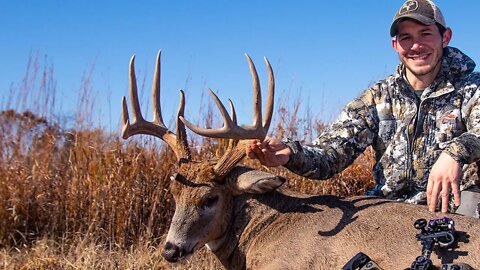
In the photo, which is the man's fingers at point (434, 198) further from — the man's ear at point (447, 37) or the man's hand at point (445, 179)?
the man's ear at point (447, 37)

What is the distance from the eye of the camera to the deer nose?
3.66 meters

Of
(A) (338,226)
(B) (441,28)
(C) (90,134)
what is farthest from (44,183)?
(B) (441,28)

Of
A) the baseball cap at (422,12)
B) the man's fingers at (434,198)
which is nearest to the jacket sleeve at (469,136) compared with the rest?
the man's fingers at (434,198)

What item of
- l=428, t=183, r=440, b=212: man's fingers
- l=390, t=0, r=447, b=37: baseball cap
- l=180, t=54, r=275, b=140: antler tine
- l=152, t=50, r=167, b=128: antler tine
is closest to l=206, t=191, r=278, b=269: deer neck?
l=180, t=54, r=275, b=140: antler tine

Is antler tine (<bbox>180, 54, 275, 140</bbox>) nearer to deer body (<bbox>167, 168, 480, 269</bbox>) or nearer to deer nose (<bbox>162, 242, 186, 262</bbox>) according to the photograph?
deer body (<bbox>167, 168, 480, 269</bbox>)

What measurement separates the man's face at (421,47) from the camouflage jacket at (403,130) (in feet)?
0.23

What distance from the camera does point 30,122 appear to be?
21.1ft

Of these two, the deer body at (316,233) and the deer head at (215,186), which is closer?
the deer body at (316,233)

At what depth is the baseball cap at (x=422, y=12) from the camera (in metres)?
3.92

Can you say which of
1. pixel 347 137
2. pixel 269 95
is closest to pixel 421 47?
pixel 347 137

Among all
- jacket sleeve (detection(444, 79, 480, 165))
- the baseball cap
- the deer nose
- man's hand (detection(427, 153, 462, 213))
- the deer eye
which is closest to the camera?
man's hand (detection(427, 153, 462, 213))

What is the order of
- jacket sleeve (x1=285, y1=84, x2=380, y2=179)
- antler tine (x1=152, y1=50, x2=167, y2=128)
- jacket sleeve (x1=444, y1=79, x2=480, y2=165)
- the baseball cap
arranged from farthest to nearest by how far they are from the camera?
antler tine (x1=152, y1=50, x2=167, y2=128) < jacket sleeve (x1=285, y1=84, x2=380, y2=179) < the baseball cap < jacket sleeve (x1=444, y1=79, x2=480, y2=165)

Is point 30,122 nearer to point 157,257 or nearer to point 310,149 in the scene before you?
point 157,257

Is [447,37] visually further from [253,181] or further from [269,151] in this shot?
[253,181]
